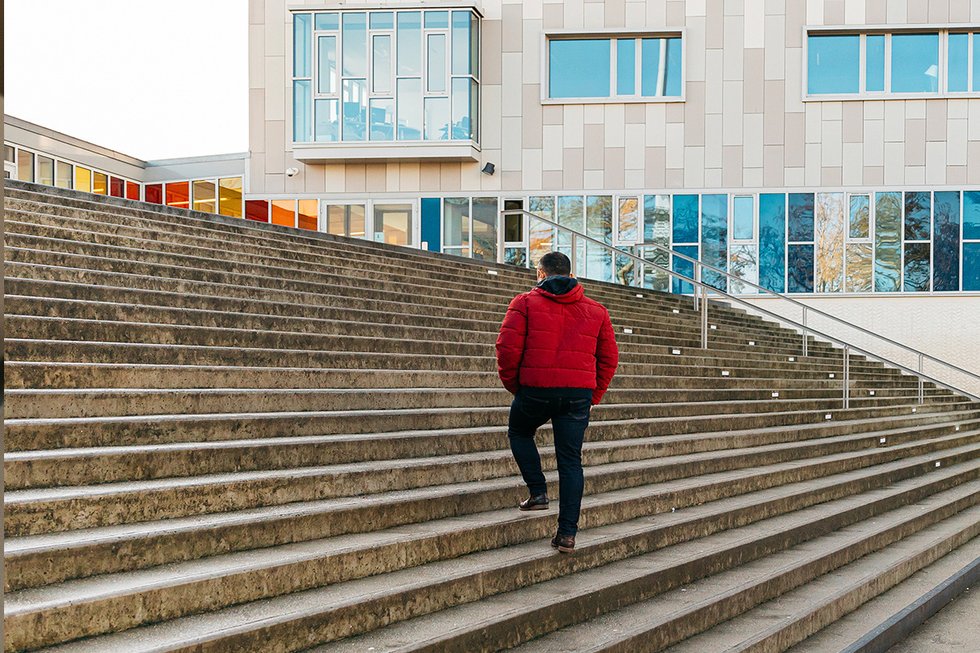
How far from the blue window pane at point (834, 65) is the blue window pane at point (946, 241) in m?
3.13

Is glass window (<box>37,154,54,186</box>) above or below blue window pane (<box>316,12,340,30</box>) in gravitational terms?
below

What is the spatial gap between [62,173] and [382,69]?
446 inches

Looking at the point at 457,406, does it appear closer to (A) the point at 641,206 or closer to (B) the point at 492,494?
(B) the point at 492,494

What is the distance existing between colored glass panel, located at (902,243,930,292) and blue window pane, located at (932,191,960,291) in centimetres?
16

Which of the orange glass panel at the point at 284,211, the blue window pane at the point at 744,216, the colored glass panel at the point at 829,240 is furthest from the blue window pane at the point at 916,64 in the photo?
the orange glass panel at the point at 284,211

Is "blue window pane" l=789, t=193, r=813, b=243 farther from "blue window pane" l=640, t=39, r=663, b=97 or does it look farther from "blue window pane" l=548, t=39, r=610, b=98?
"blue window pane" l=548, t=39, r=610, b=98

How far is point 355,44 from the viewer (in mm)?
22875

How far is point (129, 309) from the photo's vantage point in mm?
7234

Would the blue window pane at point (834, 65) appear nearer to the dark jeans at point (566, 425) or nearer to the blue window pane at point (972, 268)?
the blue window pane at point (972, 268)

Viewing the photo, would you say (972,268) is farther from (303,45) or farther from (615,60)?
(303,45)

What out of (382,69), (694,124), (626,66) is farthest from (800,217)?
(382,69)

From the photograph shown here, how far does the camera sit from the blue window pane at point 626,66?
23516 mm

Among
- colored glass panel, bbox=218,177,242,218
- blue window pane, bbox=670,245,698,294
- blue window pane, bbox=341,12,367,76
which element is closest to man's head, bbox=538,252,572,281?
blue window pane, bbox=670,245,698,294

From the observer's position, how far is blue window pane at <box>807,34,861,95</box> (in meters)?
23.2
